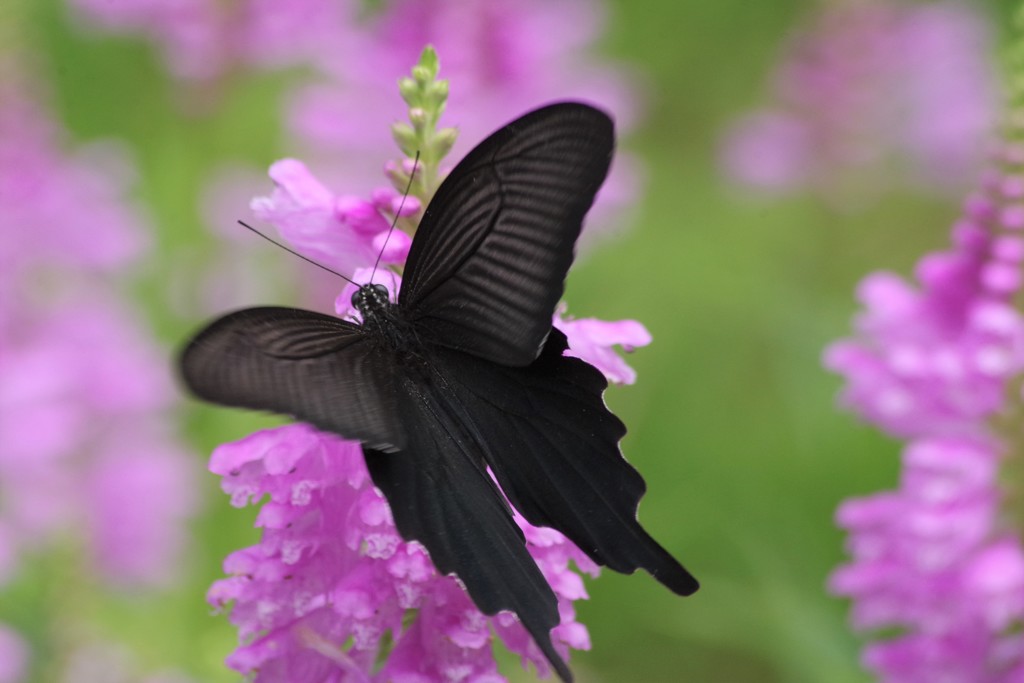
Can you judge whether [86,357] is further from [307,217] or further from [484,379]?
[484,379]

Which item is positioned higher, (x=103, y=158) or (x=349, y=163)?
(x=349, y=163)

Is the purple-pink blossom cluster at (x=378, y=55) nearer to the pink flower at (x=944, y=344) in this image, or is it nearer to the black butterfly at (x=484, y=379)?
the pink flower at (x=944, y=344)

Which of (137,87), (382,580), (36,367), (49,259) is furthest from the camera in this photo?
(137,87)

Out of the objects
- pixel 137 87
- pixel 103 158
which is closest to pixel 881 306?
pixel 103 158

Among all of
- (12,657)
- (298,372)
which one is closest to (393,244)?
(298,372)

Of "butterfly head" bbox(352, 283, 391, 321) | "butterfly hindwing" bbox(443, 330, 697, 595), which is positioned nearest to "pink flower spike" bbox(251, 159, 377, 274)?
"butterfly head" bbox(352, 283, 391, 321)

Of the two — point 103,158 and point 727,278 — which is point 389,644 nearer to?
point 103,158

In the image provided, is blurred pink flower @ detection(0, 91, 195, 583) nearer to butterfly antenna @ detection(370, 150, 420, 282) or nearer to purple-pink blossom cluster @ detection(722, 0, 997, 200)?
butterfly antenna @ detection(370, 150, 420, 282)

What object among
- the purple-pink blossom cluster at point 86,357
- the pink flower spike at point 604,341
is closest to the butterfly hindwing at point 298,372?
the pink flower spike at point 604,341
